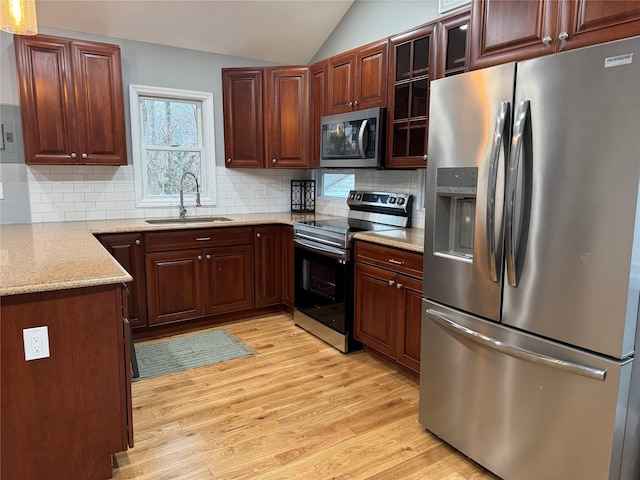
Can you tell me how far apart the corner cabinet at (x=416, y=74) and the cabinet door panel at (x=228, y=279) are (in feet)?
5.07

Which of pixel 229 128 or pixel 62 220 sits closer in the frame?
pixel 62 220

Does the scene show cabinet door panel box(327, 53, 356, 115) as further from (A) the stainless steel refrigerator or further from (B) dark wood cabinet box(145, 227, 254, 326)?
(A) the stainless steel refrigerator

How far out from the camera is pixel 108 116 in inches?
134

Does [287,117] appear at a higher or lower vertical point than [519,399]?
higher

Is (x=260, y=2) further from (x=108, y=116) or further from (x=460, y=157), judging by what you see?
(x=460, y=157)

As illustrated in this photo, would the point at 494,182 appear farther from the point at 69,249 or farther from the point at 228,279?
the point at 228,279

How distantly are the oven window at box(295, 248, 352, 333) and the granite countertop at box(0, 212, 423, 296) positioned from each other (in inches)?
13.9

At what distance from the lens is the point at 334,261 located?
3229 millimetres

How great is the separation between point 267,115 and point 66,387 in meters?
2.93

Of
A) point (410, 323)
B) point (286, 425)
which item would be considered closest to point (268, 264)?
point (410, 323)

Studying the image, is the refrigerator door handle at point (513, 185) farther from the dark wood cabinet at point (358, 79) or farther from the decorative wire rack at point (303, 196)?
the decorative wire rack at point (303, 196)

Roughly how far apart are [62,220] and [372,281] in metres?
2.65

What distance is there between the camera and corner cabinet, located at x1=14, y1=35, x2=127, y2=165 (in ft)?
10.3

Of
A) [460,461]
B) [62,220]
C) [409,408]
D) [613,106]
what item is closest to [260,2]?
[62,220]
